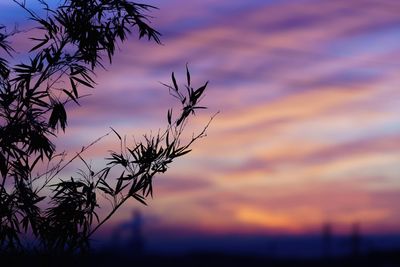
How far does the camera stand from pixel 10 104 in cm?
1090

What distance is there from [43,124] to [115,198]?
4.72 ft

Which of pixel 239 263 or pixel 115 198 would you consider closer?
pixel 115 198

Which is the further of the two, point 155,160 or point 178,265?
point 178,265

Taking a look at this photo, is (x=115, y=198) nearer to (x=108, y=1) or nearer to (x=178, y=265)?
(x=108, y=1)

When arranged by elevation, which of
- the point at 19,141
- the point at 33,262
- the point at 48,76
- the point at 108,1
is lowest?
the point at 33,262

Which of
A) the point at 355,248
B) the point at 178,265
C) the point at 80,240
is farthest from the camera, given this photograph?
the point at 178,265

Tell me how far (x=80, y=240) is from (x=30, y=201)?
0.98m

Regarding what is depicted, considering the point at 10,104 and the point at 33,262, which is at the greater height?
the point at 10,104

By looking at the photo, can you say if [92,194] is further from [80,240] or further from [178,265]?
[178,265]

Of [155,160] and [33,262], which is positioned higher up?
[155,160]

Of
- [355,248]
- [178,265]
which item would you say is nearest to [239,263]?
[178,265]

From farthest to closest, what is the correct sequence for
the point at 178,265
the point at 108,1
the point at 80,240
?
the point at 178,265, the point at 108,1, the point at 80,240

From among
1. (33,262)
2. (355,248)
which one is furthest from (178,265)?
(33,262)

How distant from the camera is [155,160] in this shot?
1070 centimetres
